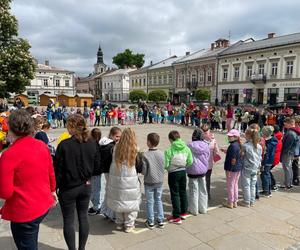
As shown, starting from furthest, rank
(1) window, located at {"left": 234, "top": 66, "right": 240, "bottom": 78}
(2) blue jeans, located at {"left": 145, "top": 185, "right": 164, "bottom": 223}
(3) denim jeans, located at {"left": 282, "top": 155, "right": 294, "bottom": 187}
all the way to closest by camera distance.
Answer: (1) window, located at {"left": 234, "top": 66, "right": 240, "bottom": 78} < (3) denim jeans, located at {"left": 282, "top": 155, "right": 294, "bottom": 187} < (2) blue jeans, located at {"left": 145, "top": 185, "right": 164, "bottom": 223}

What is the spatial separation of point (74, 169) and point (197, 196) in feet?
8.14

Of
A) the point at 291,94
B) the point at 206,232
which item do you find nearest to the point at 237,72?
the point at 291,94

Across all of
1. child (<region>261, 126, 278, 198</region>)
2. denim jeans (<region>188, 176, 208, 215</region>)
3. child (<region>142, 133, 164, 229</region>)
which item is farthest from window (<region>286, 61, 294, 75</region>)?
child (<region>142, 133, 164, 229</region>)

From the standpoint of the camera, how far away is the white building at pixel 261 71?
3656cm

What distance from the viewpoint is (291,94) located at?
3700 cm

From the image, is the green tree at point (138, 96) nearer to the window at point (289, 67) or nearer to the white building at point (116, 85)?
the white building at point (116, 85)

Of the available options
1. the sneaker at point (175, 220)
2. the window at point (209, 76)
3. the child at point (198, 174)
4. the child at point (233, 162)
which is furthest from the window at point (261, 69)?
the sneaker at point (175, 220)

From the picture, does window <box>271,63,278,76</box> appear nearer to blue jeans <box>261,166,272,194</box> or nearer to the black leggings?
blue jeans <box>261,166,272,194</box>

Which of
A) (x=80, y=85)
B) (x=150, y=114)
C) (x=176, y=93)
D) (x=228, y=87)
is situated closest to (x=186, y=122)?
(x=150, y=114)

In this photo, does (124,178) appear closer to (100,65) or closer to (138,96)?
(138,96)

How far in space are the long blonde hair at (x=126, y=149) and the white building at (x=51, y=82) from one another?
69.9 metres

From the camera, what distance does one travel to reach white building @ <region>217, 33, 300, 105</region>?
3656 centimetres

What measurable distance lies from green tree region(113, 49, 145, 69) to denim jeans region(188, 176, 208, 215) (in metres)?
83.3

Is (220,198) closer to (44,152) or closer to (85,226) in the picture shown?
(85,226)
